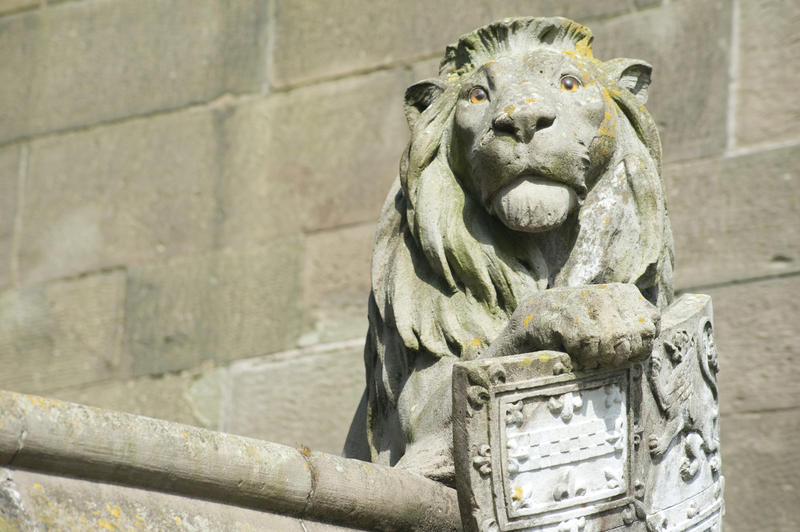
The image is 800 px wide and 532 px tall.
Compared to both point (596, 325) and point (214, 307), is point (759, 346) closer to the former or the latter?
point (214, 307)

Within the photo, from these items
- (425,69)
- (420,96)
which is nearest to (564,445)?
(420,96)

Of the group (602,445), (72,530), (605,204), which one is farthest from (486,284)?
(72,530)

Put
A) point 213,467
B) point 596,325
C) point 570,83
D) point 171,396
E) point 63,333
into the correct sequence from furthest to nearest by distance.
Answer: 1. point 63,333
2. point 171,396
3. point 570,83
4. point 596,325
5. point 213,467

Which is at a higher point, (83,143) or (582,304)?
(83,143)

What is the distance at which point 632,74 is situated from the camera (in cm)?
378

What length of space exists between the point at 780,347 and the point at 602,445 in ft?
6.94

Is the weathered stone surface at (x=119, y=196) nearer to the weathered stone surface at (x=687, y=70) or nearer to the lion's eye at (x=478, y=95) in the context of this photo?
the weathered stone surface at (x=687, y=70)

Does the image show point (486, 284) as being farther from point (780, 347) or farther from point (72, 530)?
point (780, 347)

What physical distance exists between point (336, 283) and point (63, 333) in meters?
0.99

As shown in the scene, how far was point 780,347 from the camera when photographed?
512cm

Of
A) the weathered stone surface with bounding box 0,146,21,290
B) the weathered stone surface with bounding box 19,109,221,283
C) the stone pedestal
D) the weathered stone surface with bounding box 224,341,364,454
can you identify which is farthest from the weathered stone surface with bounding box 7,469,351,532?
the weathered stone surface with bounding box 0,146,21,290

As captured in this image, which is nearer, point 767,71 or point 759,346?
point 759,346

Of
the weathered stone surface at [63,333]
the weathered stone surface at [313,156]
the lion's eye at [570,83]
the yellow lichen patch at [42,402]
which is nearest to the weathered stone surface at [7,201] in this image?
the weathered stone surface at [63,333]

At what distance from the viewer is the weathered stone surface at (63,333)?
615 centimetres
